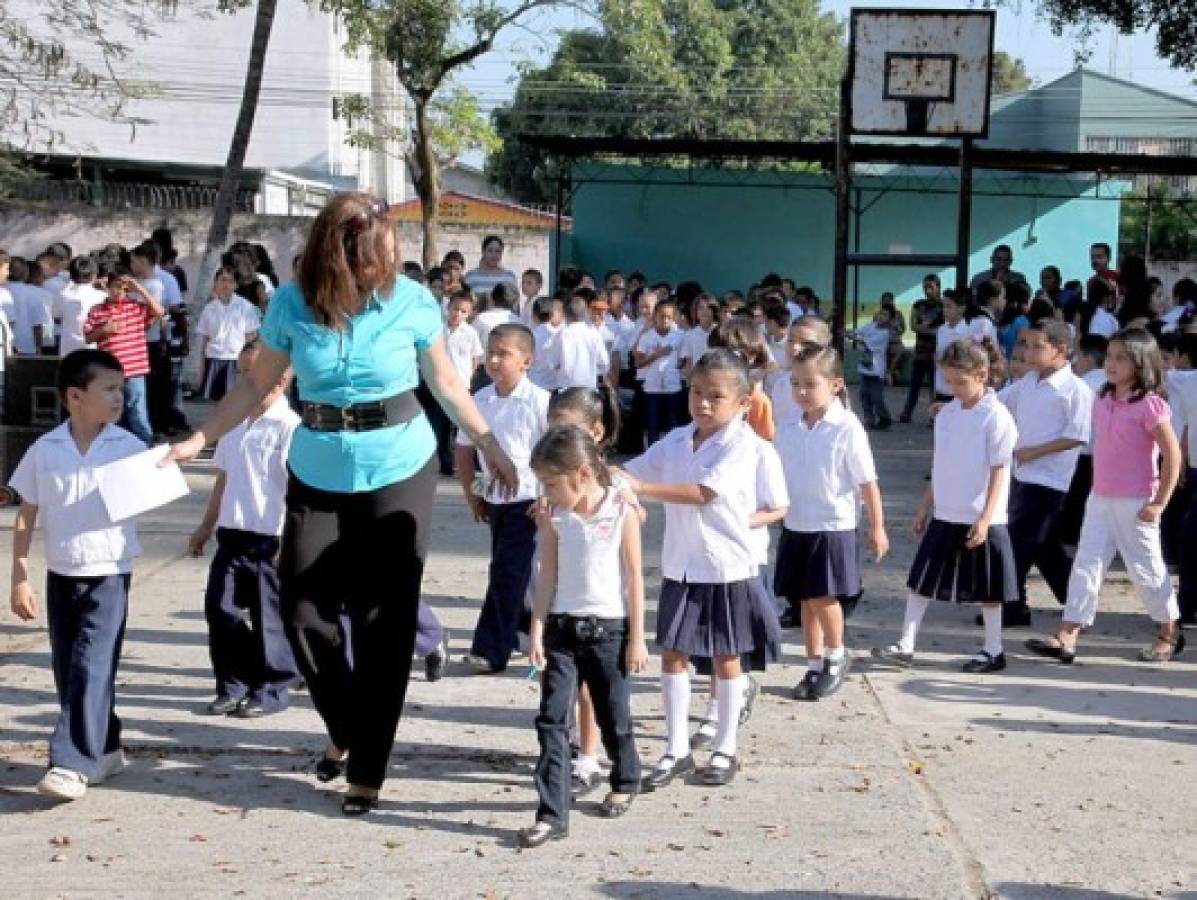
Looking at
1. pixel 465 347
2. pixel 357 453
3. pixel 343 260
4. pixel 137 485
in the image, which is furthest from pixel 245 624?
pixel 465 347

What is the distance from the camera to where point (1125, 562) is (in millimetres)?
8086

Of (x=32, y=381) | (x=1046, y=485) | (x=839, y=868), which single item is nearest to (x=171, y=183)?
(x=32, y=381)

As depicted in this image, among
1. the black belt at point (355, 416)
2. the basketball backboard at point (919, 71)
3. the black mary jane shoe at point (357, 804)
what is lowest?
the black mary jane shoe at point (357, 804)

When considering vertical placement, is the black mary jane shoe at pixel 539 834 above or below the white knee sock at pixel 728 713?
below

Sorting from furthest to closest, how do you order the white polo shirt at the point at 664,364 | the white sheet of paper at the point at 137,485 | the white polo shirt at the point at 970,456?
the white polo shirt at the point at 664,364 < the white polo shirt at the point at 970,456 < the white sheet of paper at the point at 137,485

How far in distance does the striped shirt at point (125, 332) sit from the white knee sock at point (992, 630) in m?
7.67

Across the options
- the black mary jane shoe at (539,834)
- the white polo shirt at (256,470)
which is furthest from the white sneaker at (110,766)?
the black mary jane shoe at (539,834)

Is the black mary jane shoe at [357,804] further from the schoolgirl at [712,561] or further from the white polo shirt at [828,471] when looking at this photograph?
the white polo shirt at [828,471]

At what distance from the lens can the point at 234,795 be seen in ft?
18.5

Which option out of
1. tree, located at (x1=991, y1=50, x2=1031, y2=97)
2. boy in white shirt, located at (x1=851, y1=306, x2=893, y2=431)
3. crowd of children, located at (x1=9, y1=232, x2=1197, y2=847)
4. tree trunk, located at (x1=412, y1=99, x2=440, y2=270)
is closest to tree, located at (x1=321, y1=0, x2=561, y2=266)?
tree trunk, located at (x1=412, y1=99, x2=440, y2=270)

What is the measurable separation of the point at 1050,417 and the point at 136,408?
26.0 ft

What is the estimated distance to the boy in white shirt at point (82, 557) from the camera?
557cm

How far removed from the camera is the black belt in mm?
5305

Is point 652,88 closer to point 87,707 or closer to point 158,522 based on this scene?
point 158,522
